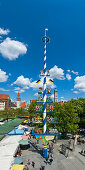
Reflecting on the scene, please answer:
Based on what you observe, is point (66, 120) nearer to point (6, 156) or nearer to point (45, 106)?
point (45, 106)

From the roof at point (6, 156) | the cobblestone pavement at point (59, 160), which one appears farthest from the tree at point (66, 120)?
the roof at point (6, 156)

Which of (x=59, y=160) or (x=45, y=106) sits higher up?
(x=45, y=106)

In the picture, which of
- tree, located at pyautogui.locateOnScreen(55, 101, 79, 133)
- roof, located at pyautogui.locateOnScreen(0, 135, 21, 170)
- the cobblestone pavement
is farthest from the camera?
tree, located at pyautogui.locateOnScreen(55, 101, 79, 133)

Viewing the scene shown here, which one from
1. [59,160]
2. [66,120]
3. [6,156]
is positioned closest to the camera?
[6,156]

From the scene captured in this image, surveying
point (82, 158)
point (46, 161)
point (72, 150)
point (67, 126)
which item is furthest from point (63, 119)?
point (46, 161)

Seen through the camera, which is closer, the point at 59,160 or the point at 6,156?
the point at 6,156

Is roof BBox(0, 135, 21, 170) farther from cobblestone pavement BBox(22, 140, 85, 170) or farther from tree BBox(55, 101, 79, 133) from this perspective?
tree BBox(55, 101, 79, 133)

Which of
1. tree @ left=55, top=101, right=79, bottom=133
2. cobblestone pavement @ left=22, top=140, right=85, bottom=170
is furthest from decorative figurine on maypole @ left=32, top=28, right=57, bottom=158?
tree @ left=55, top=101, right=79, bottom=133

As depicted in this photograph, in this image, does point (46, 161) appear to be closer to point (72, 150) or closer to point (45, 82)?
point (72, 150)

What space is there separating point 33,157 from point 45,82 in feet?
46.9

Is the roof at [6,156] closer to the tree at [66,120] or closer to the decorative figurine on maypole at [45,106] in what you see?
the decorative figurine on maypole at [45,106]

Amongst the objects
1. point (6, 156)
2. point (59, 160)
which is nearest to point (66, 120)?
point (59, 160)

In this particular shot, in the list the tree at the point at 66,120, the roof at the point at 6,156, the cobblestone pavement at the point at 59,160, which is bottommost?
the cobblestone pavement at the point at 59,160

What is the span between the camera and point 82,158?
2042 cm
